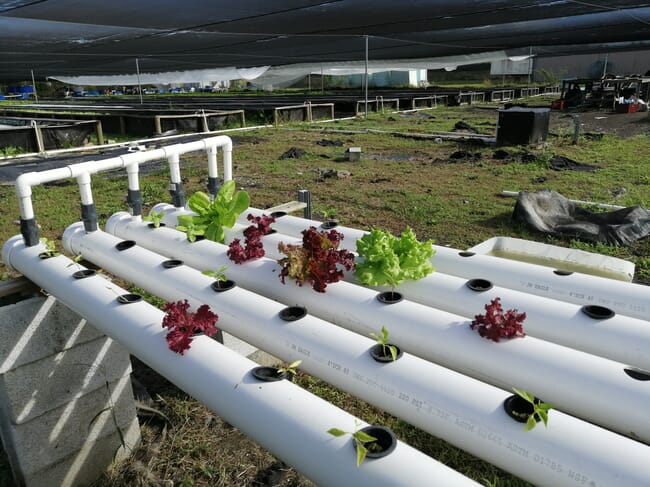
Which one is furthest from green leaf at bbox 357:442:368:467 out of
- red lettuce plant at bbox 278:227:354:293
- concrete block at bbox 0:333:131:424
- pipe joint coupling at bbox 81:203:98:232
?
pipe joint coupling at bbox 81:203:98:232

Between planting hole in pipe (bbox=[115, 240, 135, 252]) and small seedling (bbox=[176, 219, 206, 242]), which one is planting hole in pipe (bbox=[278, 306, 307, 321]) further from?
planting hole in pipe (bbox=[115, 240, 135, 252])

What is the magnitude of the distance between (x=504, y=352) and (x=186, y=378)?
4.20 ft

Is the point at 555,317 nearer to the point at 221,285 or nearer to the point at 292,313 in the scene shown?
the point at 292,313

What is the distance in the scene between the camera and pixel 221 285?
2.71m

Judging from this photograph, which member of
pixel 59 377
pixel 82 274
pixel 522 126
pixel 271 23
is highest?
pixel 271 23

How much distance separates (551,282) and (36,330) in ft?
9.81

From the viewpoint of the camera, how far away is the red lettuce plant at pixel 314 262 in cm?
260

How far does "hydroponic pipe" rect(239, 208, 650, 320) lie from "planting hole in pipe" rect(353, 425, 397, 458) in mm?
1513

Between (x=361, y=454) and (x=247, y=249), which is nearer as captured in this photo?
(x=361, y=454)

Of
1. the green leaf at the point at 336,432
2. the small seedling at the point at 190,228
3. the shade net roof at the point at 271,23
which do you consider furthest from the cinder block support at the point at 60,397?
the shade net roof at the point at 271,23

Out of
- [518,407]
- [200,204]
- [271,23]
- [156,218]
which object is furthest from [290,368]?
[271,23]

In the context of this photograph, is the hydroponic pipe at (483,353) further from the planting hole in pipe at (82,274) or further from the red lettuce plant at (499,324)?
the planting hole in pipe at (82,274)

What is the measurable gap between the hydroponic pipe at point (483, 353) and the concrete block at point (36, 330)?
1.12 metres

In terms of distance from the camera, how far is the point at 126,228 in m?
3.84
